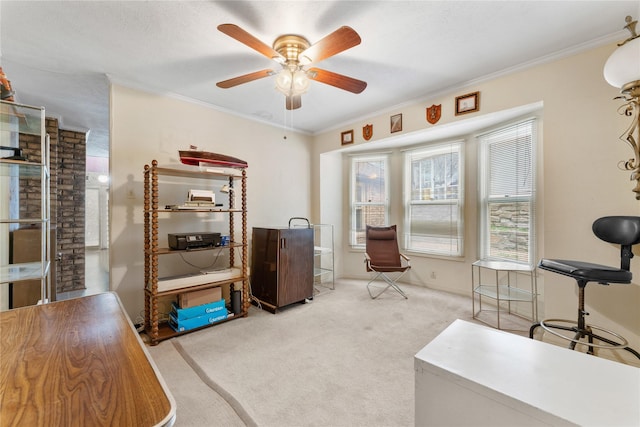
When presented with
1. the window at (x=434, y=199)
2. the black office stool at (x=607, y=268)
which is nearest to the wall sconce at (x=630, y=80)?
the black office stool at (x=607, y=268)

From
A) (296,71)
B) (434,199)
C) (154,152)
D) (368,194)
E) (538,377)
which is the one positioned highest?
(296,71)

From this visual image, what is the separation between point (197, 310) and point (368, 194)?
325 centimetres

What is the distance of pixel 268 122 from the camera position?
400 cm

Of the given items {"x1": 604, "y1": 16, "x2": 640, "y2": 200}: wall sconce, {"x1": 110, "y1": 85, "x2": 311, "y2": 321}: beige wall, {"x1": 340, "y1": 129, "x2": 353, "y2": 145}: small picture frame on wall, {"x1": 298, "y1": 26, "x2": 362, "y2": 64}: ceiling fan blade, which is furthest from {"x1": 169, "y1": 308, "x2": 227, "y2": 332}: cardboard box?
{"x1": 604, "y1": 16, "x2": 640, "y2": 200}: wall sconce

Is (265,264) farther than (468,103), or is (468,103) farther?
(265,264)

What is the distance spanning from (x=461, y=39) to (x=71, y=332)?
3005 mm

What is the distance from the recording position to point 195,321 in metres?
2.73

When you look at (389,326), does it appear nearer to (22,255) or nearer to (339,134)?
(339,134)

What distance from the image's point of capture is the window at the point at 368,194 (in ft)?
15.3

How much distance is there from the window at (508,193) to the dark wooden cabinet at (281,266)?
2.42 metres

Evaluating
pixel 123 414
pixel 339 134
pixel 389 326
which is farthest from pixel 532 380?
pixel 339 134

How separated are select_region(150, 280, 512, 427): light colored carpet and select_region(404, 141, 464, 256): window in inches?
41.6

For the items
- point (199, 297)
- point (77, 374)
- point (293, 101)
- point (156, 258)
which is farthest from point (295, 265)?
point (77, 374)

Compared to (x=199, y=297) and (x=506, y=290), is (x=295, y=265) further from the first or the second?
(x=506, y=290)
